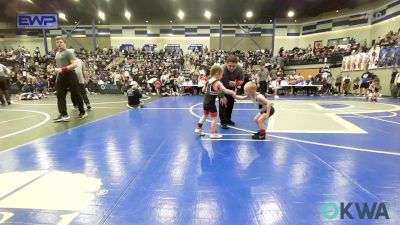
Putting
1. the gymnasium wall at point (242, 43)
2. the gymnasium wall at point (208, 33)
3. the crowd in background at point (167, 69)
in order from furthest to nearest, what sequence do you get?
the gymnasium wall at point (242, 43) < the gymnasium wall at point (208, 33) < the crowd in background at point (167, 69)

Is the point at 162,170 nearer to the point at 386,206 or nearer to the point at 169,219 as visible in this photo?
the point at 169,219

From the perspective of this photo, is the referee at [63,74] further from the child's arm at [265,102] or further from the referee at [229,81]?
the child's arm at [265,102]

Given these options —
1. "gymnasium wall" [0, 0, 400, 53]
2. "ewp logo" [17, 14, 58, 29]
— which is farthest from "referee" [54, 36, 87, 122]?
"gymnasium wall" [0, 0, 400, 53]

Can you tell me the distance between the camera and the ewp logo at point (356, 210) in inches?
75.4

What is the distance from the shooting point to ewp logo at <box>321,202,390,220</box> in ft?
6.28

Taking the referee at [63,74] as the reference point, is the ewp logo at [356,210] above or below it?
below

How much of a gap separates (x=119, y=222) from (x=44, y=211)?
63 cm

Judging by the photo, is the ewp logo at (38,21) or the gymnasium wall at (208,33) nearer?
the ewp logo at (38,21)

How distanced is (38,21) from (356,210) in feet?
82.8

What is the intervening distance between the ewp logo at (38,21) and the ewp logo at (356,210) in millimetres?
23535

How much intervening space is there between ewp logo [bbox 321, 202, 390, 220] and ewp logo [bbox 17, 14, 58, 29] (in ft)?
77.2

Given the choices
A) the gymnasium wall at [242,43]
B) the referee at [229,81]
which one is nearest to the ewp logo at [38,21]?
the gymnasium wall at [242,43]

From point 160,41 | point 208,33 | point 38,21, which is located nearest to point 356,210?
point 38,21

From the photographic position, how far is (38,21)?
2119 centimetres
